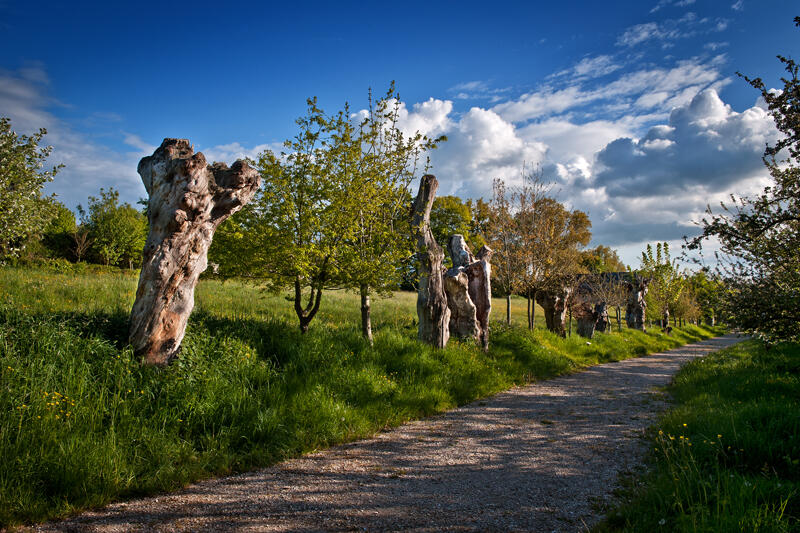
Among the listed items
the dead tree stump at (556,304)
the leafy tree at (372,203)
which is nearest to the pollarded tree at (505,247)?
the dead tree stump at (556,304)

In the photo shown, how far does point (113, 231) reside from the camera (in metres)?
40.8

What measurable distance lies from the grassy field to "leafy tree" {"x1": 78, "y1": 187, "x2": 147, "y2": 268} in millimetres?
38437

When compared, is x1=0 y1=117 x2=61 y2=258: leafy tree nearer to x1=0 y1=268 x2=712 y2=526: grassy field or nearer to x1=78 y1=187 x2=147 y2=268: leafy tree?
x1=0 y1=268 x2=712 y2=526: grassy field

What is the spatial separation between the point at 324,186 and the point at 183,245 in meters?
3.22

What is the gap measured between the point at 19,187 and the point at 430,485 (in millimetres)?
16872

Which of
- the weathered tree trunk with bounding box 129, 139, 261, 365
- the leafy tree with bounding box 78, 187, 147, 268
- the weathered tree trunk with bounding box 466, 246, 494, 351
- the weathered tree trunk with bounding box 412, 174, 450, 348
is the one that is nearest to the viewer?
the weathered tree trunk with bounding box 129, 139, 261, 365

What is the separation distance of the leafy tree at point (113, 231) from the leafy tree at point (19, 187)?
2598cm

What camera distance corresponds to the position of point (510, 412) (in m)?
8.02

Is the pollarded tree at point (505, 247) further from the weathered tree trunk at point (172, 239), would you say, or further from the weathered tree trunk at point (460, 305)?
the weathered tree trunk at point (172, 239)

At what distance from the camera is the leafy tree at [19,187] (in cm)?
1318

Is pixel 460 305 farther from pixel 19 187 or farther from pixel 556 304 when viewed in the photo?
pixel 19 187

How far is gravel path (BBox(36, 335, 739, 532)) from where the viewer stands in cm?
377

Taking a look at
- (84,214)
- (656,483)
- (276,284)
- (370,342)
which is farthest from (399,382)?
(84,214)

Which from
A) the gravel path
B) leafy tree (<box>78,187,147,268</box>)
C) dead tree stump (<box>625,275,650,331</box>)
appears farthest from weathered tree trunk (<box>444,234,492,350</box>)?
leafy tree (<box>78,187,147,268</box>)
